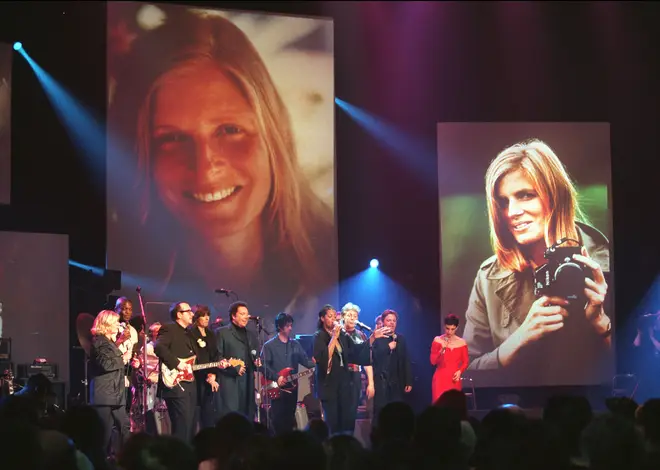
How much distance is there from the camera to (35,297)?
12.6 m

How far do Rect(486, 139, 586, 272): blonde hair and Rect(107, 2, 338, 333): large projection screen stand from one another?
2.52m

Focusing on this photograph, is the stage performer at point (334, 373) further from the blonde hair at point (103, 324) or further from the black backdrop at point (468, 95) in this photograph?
the black backdrop at point (468, 95)

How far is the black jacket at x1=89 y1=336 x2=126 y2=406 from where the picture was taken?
9.73 m

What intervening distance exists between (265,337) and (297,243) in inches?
58.3

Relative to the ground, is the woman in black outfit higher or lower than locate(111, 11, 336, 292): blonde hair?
lower

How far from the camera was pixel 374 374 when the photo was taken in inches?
471

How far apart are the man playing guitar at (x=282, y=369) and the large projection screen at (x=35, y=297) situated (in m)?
2.91

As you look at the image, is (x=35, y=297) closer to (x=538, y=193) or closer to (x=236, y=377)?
(x=236, y=377)

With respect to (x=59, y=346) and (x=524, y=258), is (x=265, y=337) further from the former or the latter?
(x=524, y=258)

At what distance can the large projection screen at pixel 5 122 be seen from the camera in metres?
12.3

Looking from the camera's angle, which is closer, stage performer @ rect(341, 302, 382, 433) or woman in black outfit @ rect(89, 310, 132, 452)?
woman in black outfit @ rect(89, 310, 132, 452)

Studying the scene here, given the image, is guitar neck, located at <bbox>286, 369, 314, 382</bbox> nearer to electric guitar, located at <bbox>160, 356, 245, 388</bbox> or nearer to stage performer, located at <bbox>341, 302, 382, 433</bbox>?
stage performer, located at <bbox>341, 302, 382, 433</bbox>

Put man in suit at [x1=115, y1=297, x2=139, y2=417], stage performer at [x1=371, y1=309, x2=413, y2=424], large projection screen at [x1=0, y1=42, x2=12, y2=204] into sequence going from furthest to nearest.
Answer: large projection screen at [x1=0, y1=42, x2=12, y2=204] → stage performer at [x1=371, y1=309, x2=413, y2=424] → man in suit at [x1=115, y1=297, x2=139, y2=417]

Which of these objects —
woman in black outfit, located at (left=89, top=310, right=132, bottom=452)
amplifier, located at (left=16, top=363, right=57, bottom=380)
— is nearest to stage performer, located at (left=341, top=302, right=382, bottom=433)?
woman in black outfit, located at (left=89, top=310, right=132, bottom=452)
